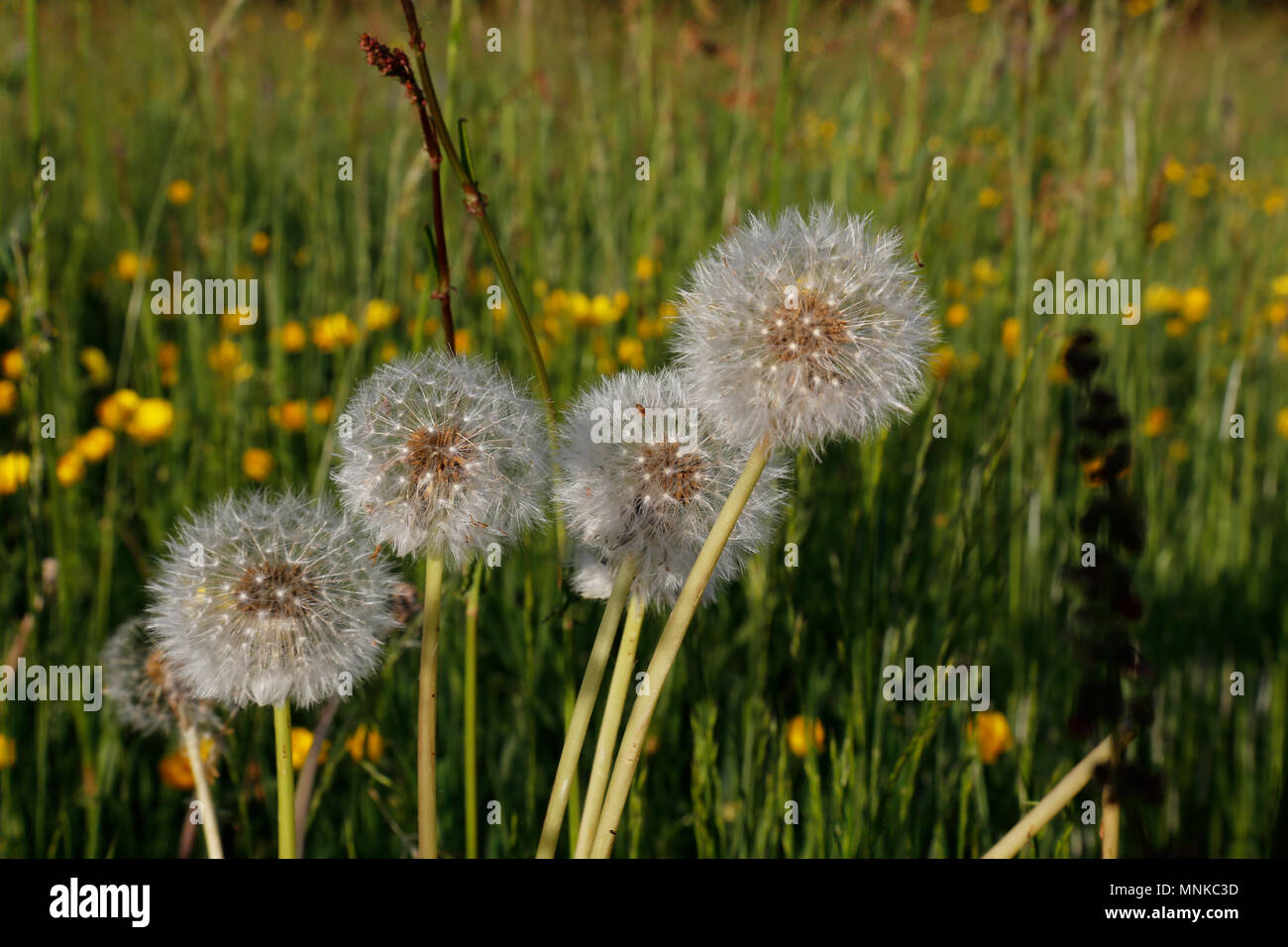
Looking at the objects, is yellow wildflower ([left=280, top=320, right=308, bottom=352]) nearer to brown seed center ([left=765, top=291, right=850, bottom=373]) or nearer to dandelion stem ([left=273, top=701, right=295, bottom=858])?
dandelion stem ([left=273, top=701, right=295, bottom=858])

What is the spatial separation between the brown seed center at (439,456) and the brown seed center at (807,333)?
0.25 metres

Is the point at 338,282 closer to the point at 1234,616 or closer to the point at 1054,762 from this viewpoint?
the point at 1054,762

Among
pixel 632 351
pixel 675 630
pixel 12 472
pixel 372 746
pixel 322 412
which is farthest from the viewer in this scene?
pixel 322 412

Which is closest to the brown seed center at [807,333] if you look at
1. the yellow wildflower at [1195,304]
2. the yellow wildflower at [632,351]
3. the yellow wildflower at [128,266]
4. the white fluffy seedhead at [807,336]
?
the white fluffy seedhead at [807,336]

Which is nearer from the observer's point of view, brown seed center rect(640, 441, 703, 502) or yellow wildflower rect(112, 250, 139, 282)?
brown seed center rect(640, 441, 703, 502)

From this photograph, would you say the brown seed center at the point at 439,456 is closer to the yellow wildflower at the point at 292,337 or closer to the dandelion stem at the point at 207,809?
the dandelion stem at the point at 207,809

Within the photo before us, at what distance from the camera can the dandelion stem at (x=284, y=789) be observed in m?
0.70

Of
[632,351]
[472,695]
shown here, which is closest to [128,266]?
[632,351]

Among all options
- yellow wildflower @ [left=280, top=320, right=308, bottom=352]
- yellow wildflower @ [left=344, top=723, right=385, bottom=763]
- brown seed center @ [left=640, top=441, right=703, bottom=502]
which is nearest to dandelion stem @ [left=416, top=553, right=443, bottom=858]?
brown seed center @ [left=640, top=441, right=703, bottom=502]

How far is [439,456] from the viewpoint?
2.49ft

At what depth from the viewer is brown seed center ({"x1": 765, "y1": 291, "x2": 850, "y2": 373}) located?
2.22 ft

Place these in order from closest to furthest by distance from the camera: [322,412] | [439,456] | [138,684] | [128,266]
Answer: [439,456], [138,684], [322,412], [128,266]

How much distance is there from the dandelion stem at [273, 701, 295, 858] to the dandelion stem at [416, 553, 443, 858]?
0.31 ft

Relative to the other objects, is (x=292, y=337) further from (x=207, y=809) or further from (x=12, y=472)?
(x=207, y=809)
